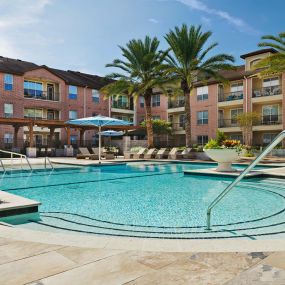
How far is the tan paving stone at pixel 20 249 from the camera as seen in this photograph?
3.22 meters

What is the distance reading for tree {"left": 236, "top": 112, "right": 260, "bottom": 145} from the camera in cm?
3027

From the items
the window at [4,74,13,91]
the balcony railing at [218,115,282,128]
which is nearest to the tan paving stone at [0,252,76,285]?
the balcony railing at [218,115,282,128]

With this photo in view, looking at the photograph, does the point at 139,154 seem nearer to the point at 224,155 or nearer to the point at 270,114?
the point at 224,155

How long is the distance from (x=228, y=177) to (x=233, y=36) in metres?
11.3

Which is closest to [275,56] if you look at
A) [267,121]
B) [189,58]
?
[189,58]

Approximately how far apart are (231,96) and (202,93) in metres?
4.05

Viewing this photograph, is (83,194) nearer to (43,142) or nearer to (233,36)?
(233,36)

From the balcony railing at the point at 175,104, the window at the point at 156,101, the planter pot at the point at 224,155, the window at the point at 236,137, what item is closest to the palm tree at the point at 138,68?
the window at the point at 236,137

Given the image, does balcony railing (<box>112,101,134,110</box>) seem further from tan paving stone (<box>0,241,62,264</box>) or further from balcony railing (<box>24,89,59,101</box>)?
tan paving stone (<box>0,241,62,264</box>)

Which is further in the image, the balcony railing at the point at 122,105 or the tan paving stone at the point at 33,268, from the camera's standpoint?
the balcony railing at the point at 122,105

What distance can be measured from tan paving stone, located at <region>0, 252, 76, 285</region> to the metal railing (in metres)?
35.0

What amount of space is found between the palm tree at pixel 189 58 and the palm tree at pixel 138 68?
5.87ft

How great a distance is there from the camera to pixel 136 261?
311cm

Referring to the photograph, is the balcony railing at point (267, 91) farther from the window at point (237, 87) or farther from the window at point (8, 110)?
the window at point (8, 110)
